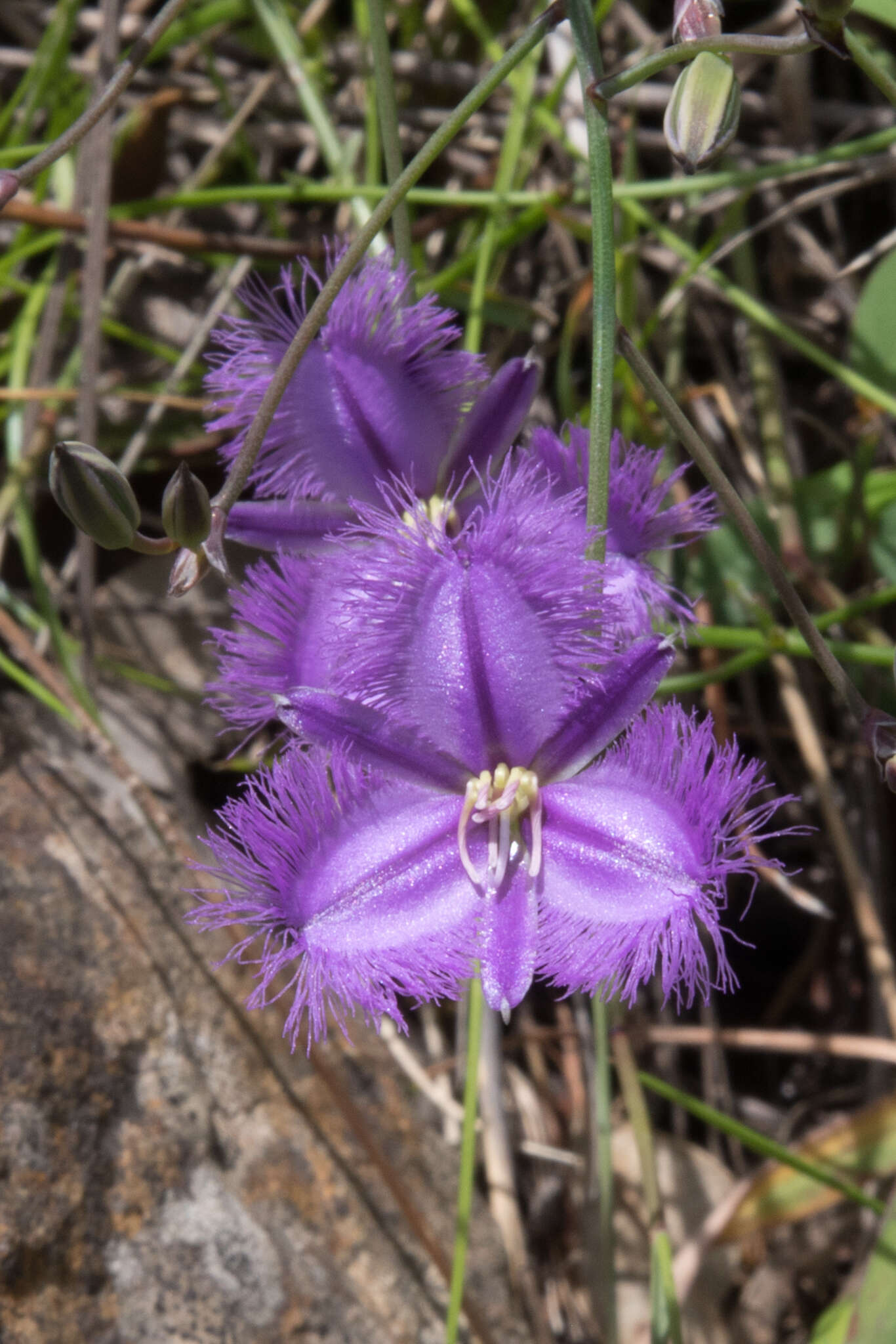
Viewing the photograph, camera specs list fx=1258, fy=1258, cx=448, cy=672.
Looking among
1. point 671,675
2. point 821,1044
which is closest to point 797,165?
point 671,675

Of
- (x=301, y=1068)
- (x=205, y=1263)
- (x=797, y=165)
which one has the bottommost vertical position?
(x=205, y=1263)

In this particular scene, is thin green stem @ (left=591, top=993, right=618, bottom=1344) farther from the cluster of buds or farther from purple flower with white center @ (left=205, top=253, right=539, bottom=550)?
the cluster of buds

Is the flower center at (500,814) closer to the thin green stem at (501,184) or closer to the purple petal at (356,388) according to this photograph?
the purple petal at (356,388)

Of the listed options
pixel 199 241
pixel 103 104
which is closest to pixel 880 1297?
pixel 103 104

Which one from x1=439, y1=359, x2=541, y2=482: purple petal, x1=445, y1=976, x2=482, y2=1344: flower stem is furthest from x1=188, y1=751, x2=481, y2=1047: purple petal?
x1=439, y1=359, x2=541, y2=482: purple petal

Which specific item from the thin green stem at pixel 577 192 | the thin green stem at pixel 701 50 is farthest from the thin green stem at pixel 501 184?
the thin green stem at pixel 701 50

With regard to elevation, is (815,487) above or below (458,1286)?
above

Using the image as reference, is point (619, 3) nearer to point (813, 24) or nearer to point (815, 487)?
point (815, 487)
